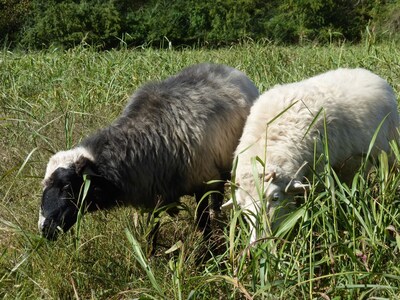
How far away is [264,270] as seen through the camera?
11.8 ft

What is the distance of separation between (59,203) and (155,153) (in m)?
0.84

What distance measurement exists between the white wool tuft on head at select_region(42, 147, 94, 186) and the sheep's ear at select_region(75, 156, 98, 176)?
27mm

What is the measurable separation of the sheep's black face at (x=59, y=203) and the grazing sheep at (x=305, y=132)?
111cm

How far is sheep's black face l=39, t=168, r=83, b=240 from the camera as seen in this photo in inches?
183

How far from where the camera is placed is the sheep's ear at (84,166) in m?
4.83

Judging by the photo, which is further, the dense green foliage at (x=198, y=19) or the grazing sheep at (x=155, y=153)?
the dense green foliage at (x=198, y=19)

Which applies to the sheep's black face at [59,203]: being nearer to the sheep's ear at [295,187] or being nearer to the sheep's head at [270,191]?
the sheep's head at [270,191]

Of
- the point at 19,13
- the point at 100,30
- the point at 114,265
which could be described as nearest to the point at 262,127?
the point at 114,265

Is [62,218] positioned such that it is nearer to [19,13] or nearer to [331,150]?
[331,150]

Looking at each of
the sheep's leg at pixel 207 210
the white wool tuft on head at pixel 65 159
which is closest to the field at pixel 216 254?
the sheep's leg at pixel 207 210

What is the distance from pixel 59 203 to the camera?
15.4ft

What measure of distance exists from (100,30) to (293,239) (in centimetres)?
2126

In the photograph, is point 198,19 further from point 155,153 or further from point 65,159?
point 65,159

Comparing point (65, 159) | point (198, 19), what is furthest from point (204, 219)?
point (198, 19)
